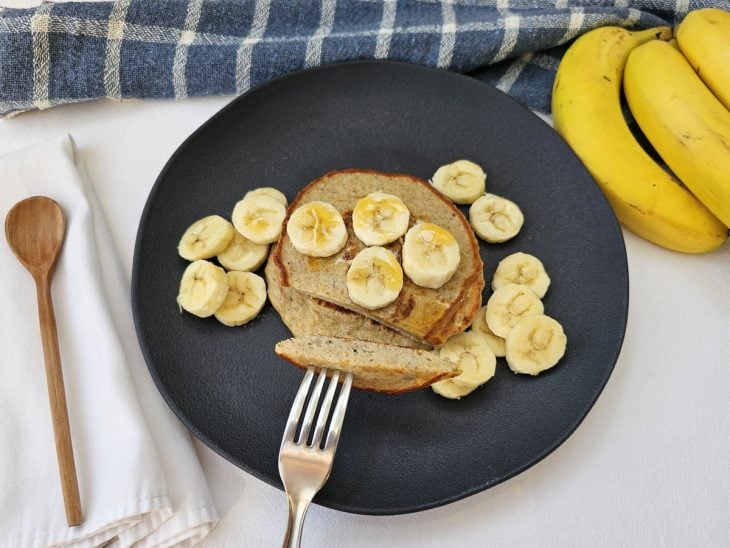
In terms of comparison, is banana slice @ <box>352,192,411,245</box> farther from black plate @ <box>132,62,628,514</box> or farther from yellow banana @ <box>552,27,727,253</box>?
yellow banana @ <box>552,27,727,253</box>

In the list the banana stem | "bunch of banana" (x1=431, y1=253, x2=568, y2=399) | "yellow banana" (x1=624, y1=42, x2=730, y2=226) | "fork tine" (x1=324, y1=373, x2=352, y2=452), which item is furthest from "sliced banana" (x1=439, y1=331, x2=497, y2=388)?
the banana stem

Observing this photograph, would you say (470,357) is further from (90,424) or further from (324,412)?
(90,424)

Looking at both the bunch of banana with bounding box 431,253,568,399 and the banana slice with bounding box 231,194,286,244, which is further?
the banana slice with bounding box 231,194,286,244

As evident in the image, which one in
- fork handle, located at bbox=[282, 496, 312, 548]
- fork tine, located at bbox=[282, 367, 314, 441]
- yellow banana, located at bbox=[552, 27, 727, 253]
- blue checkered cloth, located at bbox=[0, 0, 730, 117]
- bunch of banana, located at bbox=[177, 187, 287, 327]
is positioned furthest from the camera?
blue checkered cloth, located at bbox=[0, 0, 730, 117]

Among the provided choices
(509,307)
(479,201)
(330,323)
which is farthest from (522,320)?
(330,323)

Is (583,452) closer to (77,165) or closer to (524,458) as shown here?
(524,458)

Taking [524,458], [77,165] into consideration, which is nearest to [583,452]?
[524,458]
